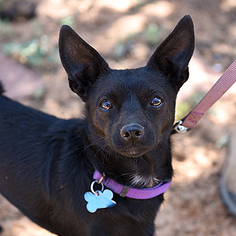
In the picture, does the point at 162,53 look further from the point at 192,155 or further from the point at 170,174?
the point at 192,155

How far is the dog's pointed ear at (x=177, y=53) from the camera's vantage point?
1.96m

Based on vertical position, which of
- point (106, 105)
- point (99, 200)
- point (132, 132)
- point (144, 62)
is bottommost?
point (144, 62)

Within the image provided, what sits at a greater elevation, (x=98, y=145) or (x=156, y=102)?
(x=156, y=102)

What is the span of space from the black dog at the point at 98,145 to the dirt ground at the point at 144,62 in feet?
1.69

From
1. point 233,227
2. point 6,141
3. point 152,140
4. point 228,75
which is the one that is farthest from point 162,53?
point 233,227

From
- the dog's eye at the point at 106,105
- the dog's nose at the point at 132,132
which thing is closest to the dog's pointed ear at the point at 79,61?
the dog's eye at the point at 106,105

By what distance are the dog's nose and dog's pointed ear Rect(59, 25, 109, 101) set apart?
0.57 m

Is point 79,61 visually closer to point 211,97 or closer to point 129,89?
point 129,89

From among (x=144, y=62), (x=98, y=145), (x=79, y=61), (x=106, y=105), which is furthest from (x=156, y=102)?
(x=144, y=62)

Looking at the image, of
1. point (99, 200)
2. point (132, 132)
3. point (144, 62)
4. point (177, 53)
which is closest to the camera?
point (132, 132)

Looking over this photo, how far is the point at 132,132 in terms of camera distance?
5.97 feet

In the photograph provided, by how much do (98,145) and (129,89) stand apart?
47 cm

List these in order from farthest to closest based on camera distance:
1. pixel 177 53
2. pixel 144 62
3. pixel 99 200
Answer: pixel 144 62, pixel 177 53, pixel 99 200

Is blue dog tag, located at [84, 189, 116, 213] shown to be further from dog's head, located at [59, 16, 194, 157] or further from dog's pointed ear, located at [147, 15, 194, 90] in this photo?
dog's pointed ear, located at [147, 15, 194, 90]
